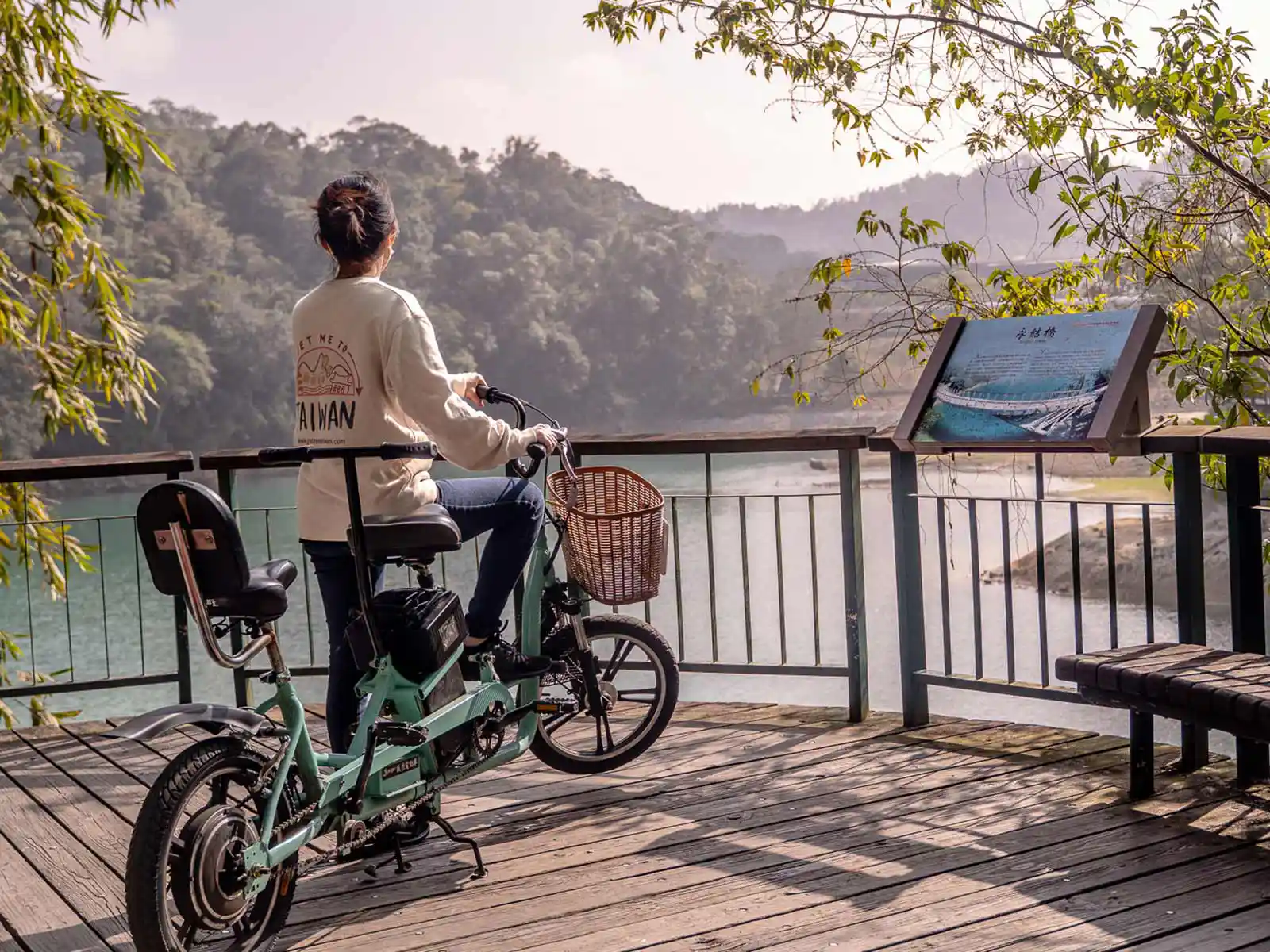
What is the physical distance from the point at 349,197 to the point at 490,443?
0.58m

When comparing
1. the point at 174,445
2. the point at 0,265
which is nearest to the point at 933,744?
the point at 0,265

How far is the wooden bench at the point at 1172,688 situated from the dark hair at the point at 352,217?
1.82m

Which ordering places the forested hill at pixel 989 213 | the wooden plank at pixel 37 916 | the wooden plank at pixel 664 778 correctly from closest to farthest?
the wooden plank at pixel 37 916, the wooden plank at pixel 664 778, the forested hill at pixel 989 213

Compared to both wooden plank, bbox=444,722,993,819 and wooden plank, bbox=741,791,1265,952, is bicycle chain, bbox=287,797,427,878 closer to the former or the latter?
wooden plank, bbox=444,722,993,819

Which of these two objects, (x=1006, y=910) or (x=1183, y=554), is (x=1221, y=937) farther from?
(x=1183, y=554)

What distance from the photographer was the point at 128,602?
82.5 ft

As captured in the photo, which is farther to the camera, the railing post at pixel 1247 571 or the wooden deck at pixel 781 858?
the railing post at pixel 1247 571

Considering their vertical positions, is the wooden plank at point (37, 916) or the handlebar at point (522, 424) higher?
the handlebar at point (522, 424)

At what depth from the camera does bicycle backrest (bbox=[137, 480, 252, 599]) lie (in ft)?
7.09

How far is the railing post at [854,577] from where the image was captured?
12.5 feet

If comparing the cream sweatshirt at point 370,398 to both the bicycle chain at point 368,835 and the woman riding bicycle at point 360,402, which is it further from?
the bicycle chain at point 368,835

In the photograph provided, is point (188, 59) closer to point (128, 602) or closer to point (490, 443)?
point (128, 602)

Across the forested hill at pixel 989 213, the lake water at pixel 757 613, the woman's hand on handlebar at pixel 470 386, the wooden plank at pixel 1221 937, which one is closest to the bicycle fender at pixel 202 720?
the woman's hand on handlebar at pixel 470 386

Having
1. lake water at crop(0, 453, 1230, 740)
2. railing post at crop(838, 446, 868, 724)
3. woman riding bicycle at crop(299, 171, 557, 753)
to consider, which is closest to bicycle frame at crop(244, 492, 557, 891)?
woman riding bicycle at crop(299, 171, 557, 753)
